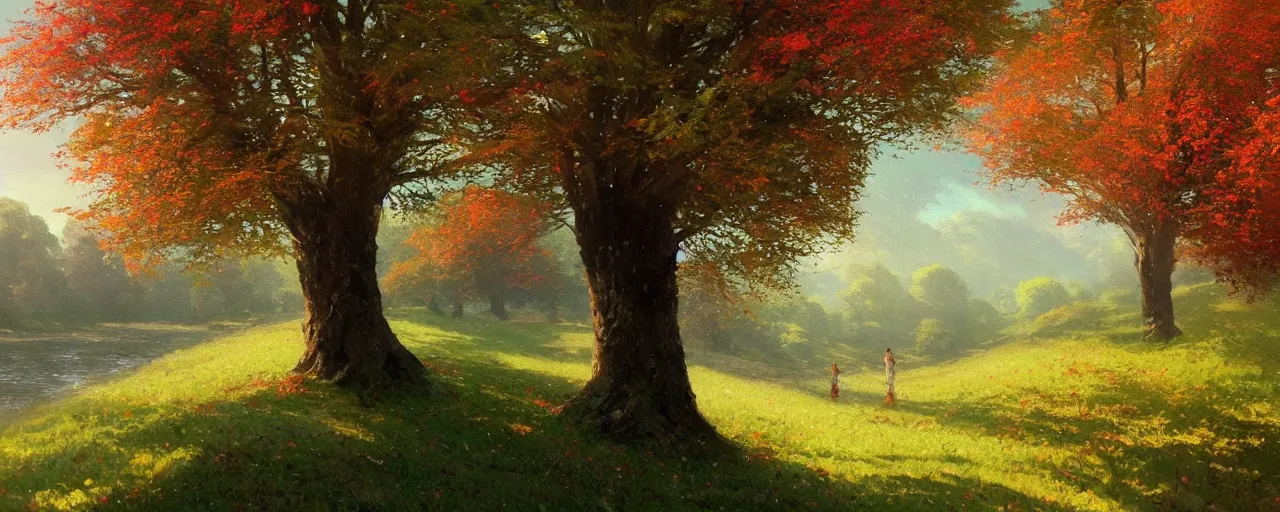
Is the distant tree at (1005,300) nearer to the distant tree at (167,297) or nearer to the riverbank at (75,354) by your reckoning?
the riverbank at (75,354)

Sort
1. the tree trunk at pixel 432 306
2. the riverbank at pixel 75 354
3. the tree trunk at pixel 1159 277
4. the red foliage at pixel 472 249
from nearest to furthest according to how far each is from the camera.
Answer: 1. the riverbank at pixel 75 354
2. the red foliage at pixel 472 249
3. the tree trunk at pixel 1159 277
4. the tree trunk at pixel 432 306

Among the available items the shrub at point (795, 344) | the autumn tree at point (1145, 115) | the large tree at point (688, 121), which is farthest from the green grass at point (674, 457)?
the shrub at point (795, 344)

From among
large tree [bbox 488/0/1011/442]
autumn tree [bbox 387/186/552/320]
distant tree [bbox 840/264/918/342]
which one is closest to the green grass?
large tree [bbox 488/0/1011/442]

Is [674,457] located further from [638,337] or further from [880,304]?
[880,304]

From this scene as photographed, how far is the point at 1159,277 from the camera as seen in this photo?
90.8ft

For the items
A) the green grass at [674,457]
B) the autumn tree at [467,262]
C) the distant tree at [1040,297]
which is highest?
the autumn tree at [467,262]

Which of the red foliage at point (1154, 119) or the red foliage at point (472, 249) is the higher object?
the red foliage at point (1154, 119)

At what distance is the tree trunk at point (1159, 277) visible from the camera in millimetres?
27641

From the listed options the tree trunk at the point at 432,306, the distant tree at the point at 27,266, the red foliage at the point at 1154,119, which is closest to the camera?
the red foliage at the point at 1154,119

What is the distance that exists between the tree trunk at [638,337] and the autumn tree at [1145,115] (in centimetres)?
1300

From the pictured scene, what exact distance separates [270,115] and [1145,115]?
28810 mm

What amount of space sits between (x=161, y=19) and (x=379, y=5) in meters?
4.30

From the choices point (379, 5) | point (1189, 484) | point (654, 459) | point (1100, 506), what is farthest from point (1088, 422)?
point (379, 5)

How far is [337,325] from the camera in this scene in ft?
53.6
